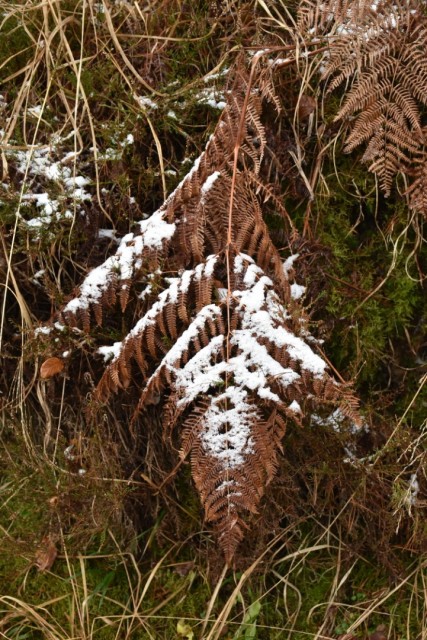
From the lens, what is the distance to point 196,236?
2.10 meters

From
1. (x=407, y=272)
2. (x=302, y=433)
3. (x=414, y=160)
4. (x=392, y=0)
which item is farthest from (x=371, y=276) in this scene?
(x=392, y=0)

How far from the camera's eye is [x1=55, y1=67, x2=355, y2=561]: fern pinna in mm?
1965

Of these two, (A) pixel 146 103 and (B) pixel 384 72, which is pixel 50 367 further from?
(B) pixel 384 72

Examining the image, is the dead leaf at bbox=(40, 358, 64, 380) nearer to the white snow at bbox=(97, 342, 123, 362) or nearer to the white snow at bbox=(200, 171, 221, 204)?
the white snow at bbox=(97, 342, 123, 362)

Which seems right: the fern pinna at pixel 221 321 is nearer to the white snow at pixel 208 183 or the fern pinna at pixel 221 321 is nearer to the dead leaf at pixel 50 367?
the white snow at pixel 208 183

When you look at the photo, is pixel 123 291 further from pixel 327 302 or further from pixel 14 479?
pixel 14 479

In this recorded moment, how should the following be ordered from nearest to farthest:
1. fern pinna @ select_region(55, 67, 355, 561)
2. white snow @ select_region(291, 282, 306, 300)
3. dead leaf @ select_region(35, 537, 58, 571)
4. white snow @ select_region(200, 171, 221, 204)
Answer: fern pinna @ select_region(55, 67, 355, 561)
white snow @ select_region(200, 171, 221, 204)
white snow @ select_region(291, 282, 306, 300)
dead leaf @ select_region(35, 537, 58, 571)

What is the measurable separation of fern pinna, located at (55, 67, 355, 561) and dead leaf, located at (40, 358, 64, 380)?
19cm

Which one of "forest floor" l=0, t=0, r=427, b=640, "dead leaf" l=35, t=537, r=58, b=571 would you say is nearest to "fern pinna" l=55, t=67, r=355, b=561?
"forest floor" l=0, t=0, r=427, b=640

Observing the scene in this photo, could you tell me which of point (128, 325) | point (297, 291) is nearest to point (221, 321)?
point (297, 291)

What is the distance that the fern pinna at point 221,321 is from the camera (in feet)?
6.45

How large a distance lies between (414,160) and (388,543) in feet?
4.30

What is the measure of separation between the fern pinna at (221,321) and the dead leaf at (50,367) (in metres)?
0.19

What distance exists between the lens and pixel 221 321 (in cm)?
201
